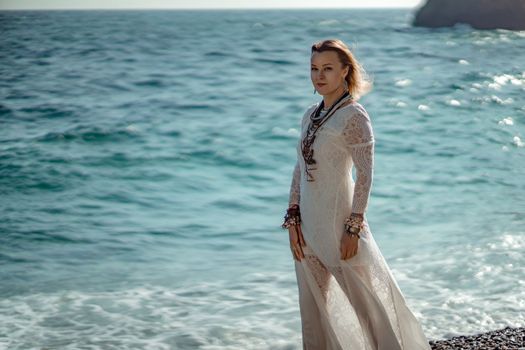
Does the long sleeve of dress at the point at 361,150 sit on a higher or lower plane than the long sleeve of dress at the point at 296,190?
higher

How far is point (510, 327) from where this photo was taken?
5.60 m

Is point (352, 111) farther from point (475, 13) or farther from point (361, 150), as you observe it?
point (475, 13)

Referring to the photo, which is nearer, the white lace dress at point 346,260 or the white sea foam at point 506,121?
the white lace dress at point 346,260

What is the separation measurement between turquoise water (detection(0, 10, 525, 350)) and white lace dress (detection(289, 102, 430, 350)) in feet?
6.41

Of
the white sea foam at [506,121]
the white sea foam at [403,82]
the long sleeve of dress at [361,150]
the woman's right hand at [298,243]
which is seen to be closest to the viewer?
the long sleeve of dress at [361,150]

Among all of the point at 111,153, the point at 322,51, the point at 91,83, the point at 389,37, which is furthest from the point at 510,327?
the point at 389,37

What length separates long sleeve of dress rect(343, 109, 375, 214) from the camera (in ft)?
11.7

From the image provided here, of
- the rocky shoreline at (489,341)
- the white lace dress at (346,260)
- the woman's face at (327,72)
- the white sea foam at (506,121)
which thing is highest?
the woman's face at (327,72)

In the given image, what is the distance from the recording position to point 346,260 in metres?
3.64

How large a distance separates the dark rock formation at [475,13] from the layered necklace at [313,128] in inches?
1741

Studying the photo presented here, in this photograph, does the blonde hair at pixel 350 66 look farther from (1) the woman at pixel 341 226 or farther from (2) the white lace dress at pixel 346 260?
(2) the white lace dress at pixel 346 260

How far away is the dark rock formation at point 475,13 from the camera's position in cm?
4562

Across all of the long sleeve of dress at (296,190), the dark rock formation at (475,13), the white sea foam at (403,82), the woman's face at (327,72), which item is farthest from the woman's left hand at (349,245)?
the dark rock formation at (475,13)

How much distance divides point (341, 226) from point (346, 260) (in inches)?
6.0
